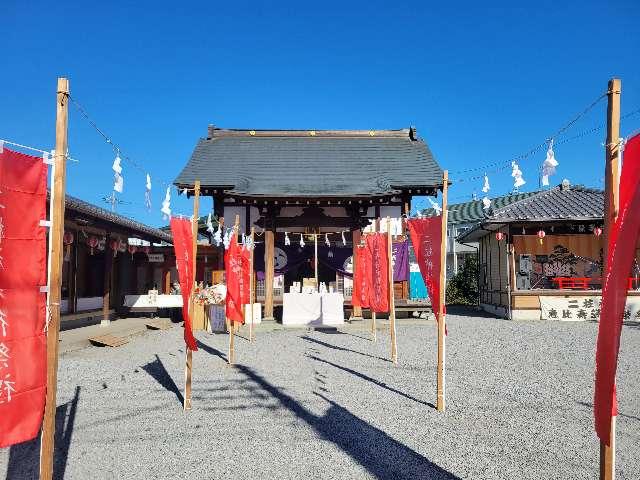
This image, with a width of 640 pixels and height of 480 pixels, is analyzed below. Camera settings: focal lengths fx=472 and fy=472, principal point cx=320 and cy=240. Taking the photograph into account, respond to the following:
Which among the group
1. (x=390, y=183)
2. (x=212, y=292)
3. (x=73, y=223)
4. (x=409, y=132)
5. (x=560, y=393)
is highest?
(x=409, y=132)

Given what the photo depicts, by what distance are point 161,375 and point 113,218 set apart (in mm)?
7522

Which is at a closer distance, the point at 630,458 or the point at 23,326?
the point at 23,326

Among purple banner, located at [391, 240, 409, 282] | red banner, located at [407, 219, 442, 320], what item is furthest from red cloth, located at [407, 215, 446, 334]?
purple banner, located at [391, 240, 409, 282]

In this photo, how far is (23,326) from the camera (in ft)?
11.0

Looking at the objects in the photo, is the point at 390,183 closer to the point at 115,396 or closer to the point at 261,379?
the point at 261,379

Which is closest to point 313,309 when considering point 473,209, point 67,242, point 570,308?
point 67,242

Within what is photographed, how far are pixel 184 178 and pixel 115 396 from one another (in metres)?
10.7

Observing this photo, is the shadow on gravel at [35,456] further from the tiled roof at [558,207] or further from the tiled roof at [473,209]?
the tiled roof at [473,209]

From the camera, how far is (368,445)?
473 centimetres

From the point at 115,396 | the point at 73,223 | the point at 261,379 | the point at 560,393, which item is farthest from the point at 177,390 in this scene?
the point at 73,223

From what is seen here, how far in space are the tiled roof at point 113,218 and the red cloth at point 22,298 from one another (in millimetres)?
8278

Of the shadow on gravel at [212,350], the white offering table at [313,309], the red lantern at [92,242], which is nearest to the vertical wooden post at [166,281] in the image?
the red lantern at [92,242]

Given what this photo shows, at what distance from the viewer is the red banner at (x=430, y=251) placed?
6438 millimetres

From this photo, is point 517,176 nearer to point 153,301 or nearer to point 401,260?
point 401,260
